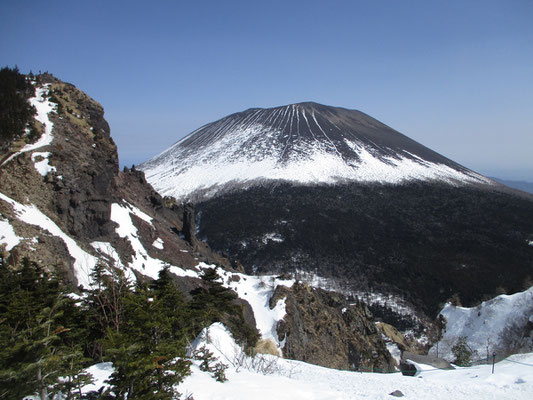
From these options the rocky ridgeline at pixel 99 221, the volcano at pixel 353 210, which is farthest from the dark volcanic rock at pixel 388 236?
the rocky ridgeline at pixel 99 221

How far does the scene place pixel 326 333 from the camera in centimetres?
3030

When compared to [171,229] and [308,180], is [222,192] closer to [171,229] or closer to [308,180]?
[308,180]

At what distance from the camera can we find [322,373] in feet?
39.2

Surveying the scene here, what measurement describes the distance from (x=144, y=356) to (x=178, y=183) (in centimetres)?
12693

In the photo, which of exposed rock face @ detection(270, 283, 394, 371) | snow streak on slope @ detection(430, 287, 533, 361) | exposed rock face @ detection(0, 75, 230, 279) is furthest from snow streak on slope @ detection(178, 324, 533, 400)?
snow streak on slope @ detection(430, 287, 533, 361)

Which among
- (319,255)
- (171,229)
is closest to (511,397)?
(171,229)

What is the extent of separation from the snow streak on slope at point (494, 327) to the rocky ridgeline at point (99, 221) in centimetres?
851

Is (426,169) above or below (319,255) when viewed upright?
above

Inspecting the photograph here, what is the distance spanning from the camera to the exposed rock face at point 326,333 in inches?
1047

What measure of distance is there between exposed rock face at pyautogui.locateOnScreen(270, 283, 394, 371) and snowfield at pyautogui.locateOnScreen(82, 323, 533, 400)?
14.7 m

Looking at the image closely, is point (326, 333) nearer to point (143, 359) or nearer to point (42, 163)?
point (42, 163)

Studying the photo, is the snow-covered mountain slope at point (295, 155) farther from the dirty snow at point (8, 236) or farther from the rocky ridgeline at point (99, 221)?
the dirty snow at point (8, 236)

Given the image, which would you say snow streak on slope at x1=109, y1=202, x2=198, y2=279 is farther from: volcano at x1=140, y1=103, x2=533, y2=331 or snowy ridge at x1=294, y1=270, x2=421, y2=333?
volcano at x1=140, y1=103, x2=533, y2=331

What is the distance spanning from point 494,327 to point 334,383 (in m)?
30.7
